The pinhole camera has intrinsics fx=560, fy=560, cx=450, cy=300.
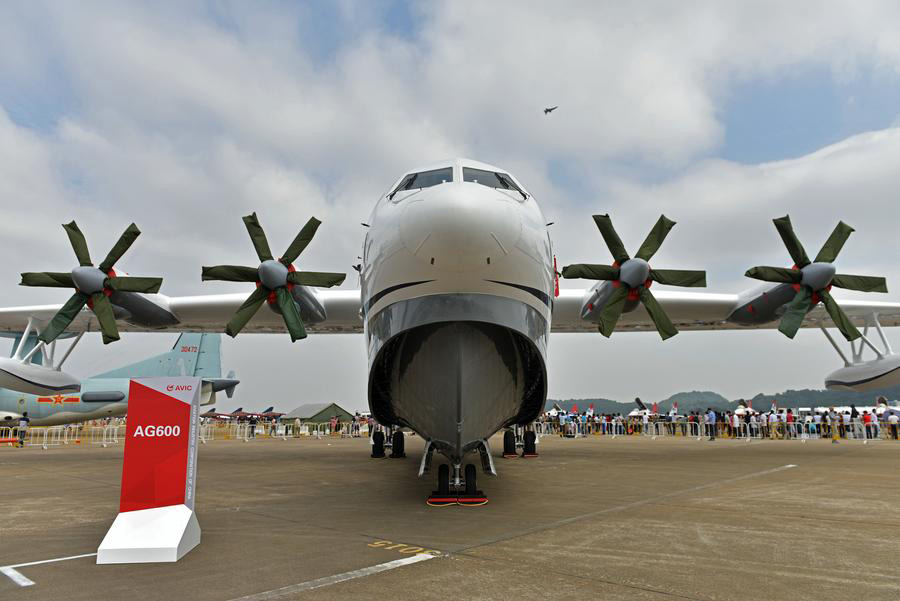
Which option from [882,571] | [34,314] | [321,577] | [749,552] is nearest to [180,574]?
[321,577]

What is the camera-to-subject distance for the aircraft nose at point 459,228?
582 cm

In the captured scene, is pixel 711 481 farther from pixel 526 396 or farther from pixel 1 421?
pixel 1 421

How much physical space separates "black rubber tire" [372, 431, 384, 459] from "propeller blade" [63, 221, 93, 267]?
776 centimetres

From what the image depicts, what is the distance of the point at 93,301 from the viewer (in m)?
11.7

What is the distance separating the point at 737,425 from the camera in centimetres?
2580

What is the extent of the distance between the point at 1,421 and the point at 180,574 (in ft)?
102

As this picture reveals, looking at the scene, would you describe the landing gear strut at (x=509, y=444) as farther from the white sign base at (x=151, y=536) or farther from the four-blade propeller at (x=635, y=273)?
the white sign base at (x=151, y=536)

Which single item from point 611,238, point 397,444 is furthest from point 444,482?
point 397,444

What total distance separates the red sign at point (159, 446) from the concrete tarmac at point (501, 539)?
535 mm

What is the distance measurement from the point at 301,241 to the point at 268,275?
0.86 metres

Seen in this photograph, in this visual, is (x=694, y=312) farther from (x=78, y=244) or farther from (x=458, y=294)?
(x=78, y=244)

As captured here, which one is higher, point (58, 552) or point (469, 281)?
point (469, 281)

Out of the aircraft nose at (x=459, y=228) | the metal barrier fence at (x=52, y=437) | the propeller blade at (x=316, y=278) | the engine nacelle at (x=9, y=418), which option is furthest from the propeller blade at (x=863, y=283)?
the engine nacelle at (x=9, y=418)

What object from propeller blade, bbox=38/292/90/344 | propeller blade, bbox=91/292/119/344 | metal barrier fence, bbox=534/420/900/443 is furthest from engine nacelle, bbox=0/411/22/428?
metal barrier fence, bbox=534/420/900/443
